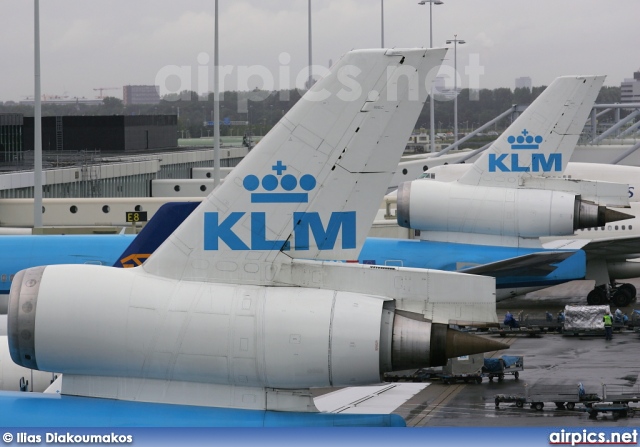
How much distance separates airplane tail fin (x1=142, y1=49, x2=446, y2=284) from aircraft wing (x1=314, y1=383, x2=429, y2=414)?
2.71 meters

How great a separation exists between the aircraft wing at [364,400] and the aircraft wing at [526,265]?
63.5 feet

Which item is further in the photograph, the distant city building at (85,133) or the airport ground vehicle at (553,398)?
the distant city building at (85,133)

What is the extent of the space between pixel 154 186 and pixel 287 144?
5959 centimetres

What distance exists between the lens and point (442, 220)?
40125mm

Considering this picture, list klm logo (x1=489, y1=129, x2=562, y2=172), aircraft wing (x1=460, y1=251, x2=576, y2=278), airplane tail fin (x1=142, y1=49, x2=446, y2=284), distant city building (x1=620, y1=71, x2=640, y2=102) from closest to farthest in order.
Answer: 1. airplane tail fin (x1=142, y1=49, x2=446, y2=284)
2. aircraft wing (x1=460, y1=251, x2=576, y2=278)
3. klm logo (x1=489, y1=129, x2=562, y2=172)
4. distant city building (x1=620, y1=71, x2=640, y2=102)

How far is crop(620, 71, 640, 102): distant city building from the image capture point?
15238cm

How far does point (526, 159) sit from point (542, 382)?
13.4 meters

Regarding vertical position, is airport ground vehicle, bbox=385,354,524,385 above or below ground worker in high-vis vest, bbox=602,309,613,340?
below

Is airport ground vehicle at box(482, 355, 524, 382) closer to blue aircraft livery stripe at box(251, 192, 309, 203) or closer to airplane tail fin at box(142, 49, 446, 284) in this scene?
airplane tail fin at box(142, 49, 446, 284)

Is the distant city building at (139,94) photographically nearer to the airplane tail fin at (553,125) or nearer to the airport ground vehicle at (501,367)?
the airplane tail fin at (553,125)

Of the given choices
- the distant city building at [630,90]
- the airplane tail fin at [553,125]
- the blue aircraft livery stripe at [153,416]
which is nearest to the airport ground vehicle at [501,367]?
the airplane tail fin at [553,125]

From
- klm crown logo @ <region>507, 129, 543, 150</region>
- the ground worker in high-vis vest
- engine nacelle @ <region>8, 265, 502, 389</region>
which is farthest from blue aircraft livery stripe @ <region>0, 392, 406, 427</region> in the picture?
klm crown logo @ <region>507, 129, 543, 150</region>

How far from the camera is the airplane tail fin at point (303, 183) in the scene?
14586 millimetres

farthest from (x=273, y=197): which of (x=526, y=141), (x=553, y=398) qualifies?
(x=526, y=141)
